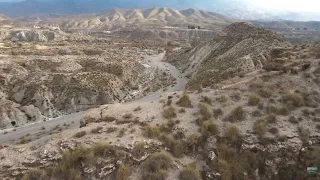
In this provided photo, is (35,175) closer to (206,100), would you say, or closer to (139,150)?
(139,150)

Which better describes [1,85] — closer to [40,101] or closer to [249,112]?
[40,101]

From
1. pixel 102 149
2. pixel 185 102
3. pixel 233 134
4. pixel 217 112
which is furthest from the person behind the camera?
pixel 185 102

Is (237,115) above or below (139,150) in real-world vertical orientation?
above

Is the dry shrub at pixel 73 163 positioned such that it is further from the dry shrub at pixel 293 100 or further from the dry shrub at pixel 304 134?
the dry shrub at pixel 293 100

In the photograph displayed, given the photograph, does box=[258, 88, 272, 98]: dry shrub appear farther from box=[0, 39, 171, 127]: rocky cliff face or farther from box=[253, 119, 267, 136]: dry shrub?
box=[0, 39, 171, 127]: rocky cliff face

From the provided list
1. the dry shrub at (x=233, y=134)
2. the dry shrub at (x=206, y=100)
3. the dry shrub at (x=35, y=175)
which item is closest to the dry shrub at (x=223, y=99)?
the dry shrub at (x=206, y=100)

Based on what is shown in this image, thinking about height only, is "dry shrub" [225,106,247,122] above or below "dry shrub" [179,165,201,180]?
above

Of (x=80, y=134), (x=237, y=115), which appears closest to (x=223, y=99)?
(x=237, y=115)

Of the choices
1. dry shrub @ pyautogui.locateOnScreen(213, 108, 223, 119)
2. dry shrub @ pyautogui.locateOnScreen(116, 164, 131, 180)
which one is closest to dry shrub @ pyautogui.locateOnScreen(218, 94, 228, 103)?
dry shrub @ pyautogui.locateOnScreen(213, 108, 223, 119)
